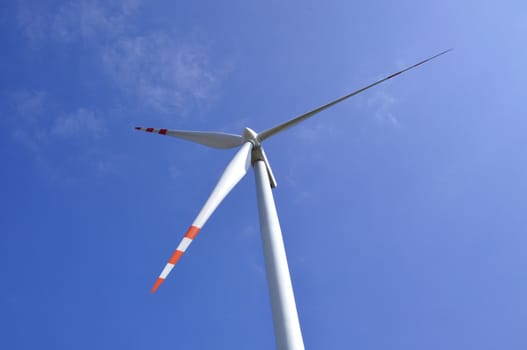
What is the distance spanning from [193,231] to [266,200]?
324 cm

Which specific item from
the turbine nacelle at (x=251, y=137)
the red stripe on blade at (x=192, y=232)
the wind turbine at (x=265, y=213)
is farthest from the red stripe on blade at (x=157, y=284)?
the turbine nacelle at (x=251, y=137)

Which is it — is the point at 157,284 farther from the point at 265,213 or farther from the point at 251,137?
the point at 251,137

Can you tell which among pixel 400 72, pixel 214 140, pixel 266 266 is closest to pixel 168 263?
pixel 266 266

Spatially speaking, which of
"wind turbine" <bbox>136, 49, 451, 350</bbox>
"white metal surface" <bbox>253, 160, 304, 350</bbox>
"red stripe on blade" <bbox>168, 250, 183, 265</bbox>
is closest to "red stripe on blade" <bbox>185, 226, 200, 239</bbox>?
"wind turbine" <bbox>136, 49, 451, 350</bbox>

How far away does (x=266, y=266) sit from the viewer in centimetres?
1389

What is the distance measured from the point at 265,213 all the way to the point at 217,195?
6.45ft

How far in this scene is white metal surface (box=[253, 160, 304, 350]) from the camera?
12.0 meters

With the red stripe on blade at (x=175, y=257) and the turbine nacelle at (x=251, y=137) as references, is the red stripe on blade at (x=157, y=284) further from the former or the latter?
the turbine nacelle at (x=251, y=137)

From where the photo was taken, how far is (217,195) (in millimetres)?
16281

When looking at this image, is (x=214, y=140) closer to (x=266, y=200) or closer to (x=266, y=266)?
(x=266, y=200)

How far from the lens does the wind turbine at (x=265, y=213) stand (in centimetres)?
1228

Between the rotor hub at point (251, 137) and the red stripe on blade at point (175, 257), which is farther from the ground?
the rotor hub at point (251, 137)

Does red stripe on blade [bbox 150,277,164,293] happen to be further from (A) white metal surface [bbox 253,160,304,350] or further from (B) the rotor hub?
(B) the rotor hub

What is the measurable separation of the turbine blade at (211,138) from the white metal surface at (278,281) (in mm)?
4778
